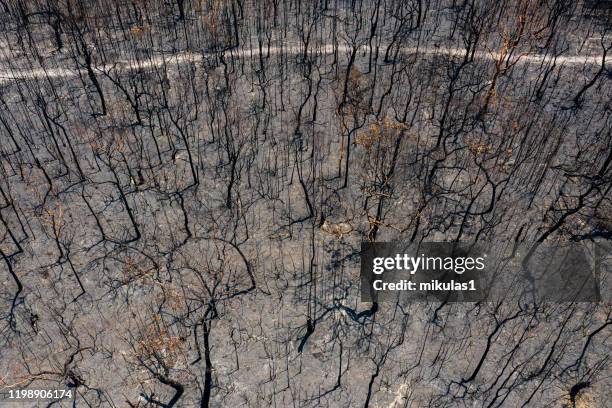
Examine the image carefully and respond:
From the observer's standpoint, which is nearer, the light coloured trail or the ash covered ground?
Result: the ash covered ground

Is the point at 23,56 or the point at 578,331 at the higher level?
the point at 23,56

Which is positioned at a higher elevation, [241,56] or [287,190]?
[241,56]

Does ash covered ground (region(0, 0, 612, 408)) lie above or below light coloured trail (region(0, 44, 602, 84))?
below

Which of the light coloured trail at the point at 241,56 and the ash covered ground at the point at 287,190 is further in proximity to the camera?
the light coloured trail at the point at 241,56

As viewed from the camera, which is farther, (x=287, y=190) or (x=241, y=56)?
(x=241, y=56)

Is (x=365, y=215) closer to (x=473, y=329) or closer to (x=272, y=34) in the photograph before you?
(x=473, y=329)

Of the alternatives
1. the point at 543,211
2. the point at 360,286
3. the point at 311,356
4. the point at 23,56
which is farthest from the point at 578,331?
the point at 23,56

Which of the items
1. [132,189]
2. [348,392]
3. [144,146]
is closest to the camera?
[348,392]

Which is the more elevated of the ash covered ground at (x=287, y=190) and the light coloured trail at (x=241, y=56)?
the light coloured trail at (x=241, y=56)
